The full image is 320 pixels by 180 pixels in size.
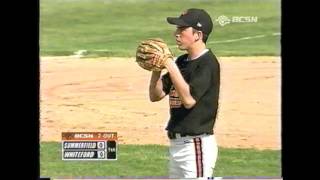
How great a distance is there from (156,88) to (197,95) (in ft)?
1.16

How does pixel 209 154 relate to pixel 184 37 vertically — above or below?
below

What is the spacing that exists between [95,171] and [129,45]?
3.06ft

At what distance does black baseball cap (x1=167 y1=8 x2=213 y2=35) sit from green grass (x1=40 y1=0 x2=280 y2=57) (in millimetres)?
53

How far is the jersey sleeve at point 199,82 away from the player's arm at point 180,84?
29 millimetres

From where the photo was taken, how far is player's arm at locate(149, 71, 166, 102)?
8.16 m

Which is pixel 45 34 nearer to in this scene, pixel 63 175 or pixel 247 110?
pixel 63 175

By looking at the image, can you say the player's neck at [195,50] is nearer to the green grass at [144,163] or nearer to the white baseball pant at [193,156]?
the white baseball pant at [193,156]

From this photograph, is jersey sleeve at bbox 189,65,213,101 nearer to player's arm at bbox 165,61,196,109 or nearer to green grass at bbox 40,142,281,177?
player's arm at bbox 165,61,196,109

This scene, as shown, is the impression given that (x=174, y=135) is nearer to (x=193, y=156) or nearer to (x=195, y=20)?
(x=193, y=156)

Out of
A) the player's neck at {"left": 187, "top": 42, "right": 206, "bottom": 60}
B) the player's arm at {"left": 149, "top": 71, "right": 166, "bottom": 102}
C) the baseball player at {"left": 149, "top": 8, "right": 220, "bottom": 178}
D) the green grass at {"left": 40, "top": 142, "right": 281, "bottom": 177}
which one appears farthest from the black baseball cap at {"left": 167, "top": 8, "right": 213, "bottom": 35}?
the green grass at {"left": 40, "top": 142, "right": 281, "bottom": 177}

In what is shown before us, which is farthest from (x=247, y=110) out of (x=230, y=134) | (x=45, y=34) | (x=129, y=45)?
(x=45, y=34)

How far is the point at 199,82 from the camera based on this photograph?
26.2 feet

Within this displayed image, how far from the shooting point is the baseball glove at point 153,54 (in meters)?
7.97

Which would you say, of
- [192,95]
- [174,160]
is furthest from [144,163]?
[192,95]
